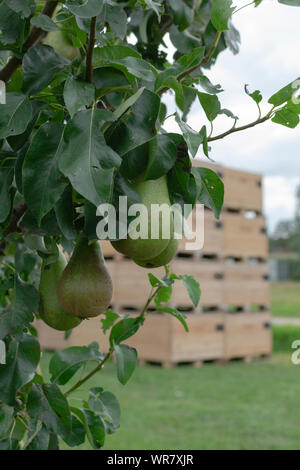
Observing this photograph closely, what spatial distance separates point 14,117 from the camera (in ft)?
2.45

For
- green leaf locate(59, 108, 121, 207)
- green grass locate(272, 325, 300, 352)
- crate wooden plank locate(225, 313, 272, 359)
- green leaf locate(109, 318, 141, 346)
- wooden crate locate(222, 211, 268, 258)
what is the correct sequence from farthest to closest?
green grass locate(272, 325, 300, 352) < wooden crate locate(222, 211, 268, 258) < crate wooden plank locate(225, 313, 272, 359) < green leaf locate(109, 318, 141, 346) < green leaf locate(59, 108, 121, 207)

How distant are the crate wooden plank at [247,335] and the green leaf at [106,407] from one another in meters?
3.98

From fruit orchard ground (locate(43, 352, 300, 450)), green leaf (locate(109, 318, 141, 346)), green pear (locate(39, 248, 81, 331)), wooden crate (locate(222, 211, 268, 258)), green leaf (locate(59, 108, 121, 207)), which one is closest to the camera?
green leaf (locate(59, 108, 121, 207))

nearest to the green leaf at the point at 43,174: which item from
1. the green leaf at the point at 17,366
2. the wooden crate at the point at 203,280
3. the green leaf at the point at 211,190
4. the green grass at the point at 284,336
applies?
the green leaf at the point at 211,190

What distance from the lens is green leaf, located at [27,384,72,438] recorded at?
109 centimetres

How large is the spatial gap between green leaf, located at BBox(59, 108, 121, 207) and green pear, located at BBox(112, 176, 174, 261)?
7 cm

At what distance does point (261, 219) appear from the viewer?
5.65 meters

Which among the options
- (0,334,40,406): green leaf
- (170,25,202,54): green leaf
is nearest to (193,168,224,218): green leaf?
(0,334,40,406): green leaf

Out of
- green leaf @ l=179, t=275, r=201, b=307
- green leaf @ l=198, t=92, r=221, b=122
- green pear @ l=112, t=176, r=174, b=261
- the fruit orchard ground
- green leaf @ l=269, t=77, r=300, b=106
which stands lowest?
the fruit orchard ground

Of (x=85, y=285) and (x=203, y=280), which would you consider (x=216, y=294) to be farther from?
(x=85, y=285)

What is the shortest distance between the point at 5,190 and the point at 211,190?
304mm

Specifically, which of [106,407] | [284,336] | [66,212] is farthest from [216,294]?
[66,212]

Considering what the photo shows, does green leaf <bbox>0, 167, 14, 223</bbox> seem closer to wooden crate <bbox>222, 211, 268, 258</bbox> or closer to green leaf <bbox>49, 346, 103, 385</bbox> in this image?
green leaf <bbox>49, 346, 103, 385</bbox>

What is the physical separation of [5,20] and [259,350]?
5.16 metres
